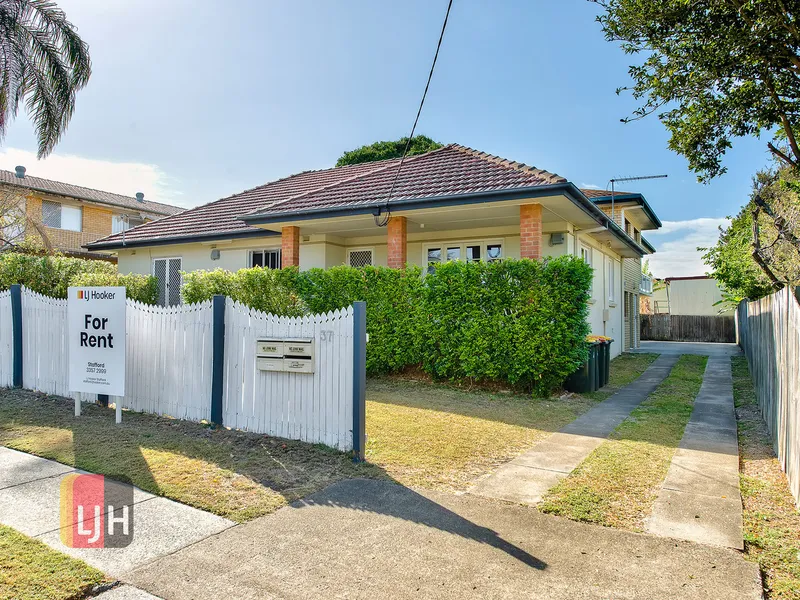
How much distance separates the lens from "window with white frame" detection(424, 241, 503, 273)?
44.3ft

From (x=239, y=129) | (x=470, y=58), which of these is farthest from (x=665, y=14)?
(x=239, y=129)

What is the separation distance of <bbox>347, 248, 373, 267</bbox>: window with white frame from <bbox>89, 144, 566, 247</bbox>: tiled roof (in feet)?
6.88

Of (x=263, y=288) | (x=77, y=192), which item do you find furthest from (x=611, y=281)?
(x=77, y=192)

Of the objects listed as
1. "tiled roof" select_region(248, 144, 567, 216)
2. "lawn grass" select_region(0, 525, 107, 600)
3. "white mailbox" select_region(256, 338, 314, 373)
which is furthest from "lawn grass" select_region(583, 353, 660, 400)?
"lawn grass" select_region(0, 525, 107, 600)

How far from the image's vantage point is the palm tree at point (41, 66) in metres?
13.9

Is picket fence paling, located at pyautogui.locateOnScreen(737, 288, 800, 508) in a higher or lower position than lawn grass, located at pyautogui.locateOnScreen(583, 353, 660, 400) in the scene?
higher

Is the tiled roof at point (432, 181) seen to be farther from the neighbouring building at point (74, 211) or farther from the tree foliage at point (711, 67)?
the neighbouring building at point (74, 211)

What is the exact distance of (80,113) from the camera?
15.0 meters

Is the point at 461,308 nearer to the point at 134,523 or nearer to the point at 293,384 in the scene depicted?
the point at 293,384

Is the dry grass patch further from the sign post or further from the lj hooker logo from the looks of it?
the sign post

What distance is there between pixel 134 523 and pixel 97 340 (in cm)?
394

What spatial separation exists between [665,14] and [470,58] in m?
3.04

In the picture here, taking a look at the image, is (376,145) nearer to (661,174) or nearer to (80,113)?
(661,174)

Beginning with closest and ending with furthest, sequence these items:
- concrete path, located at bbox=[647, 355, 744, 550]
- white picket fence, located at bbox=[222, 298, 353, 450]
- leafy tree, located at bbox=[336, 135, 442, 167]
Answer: concrete path, located at bbox=[647, 355, 744, 550] → white picket fence, located at bbox=[222, 298, 353, 450] → leafy tree, located at bbox=[336, 135, 442, 167]
